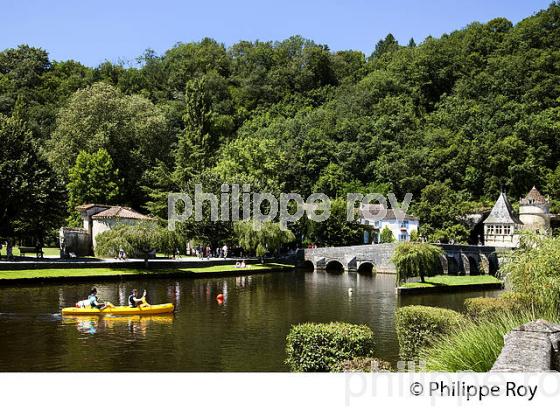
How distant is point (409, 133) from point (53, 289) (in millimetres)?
72443

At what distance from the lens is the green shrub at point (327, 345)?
18.3 meters

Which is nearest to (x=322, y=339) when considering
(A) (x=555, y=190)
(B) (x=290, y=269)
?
(B) (x=290, y=269)

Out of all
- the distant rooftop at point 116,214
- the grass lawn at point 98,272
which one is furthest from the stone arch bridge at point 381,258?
the distant rooftop at point 116,214

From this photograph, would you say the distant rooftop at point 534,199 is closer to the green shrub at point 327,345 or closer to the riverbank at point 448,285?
the riverbank at point 448,285

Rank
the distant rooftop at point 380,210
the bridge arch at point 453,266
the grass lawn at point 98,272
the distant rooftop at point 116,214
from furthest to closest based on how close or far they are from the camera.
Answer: the distant rooftop at point 380,210 < the bridge arch at point 453,266 < the distant rooftop at point 116,214 < the grass lawn at point 98,272

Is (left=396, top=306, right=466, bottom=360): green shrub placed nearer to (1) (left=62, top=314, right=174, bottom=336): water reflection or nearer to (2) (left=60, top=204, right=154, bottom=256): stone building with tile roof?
(1) (left=62, top=314, right=174, bottom=336): water reflection

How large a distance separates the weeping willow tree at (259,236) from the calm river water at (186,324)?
14.5 metres

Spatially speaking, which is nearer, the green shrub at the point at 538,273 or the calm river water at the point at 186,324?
the green shrub at the point at 538,273

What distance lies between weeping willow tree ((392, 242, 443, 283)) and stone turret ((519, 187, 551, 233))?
108 feet

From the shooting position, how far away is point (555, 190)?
86250 mm

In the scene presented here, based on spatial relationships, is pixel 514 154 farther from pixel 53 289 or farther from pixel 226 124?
pixel 53 289

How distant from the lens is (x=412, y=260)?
5050 centimetres

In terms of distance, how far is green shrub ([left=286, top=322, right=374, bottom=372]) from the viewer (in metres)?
18.3

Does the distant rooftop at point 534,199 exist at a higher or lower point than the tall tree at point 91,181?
lower
